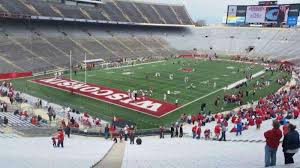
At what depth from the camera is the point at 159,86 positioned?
32.2m

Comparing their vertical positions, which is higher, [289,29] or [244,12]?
[244,12]

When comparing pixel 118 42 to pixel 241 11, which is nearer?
pixel 118 42

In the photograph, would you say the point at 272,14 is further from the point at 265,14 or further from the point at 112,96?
the point at 112,96

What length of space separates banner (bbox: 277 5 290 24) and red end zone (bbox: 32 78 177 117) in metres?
44.6

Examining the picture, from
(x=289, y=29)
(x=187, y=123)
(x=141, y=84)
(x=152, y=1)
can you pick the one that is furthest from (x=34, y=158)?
(x=152, y=1)

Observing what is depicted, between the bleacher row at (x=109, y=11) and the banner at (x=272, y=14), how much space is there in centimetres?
1578

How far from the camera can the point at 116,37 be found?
59.1 meters

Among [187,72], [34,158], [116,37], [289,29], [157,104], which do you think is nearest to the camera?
[34,158]

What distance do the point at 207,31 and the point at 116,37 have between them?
22416 mm

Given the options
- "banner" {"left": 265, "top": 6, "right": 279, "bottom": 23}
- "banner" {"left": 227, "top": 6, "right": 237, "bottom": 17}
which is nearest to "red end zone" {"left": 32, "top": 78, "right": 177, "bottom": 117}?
"banner" {"left": 265, "top": 6, "right": 279, "bottom": 23}

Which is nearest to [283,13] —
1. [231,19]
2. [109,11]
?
[231,19]

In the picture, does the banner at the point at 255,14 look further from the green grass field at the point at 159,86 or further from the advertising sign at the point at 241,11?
the green grass field at the point at 159,86

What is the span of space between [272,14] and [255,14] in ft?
11.3

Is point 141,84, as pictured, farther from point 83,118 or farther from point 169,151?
point 169,151
